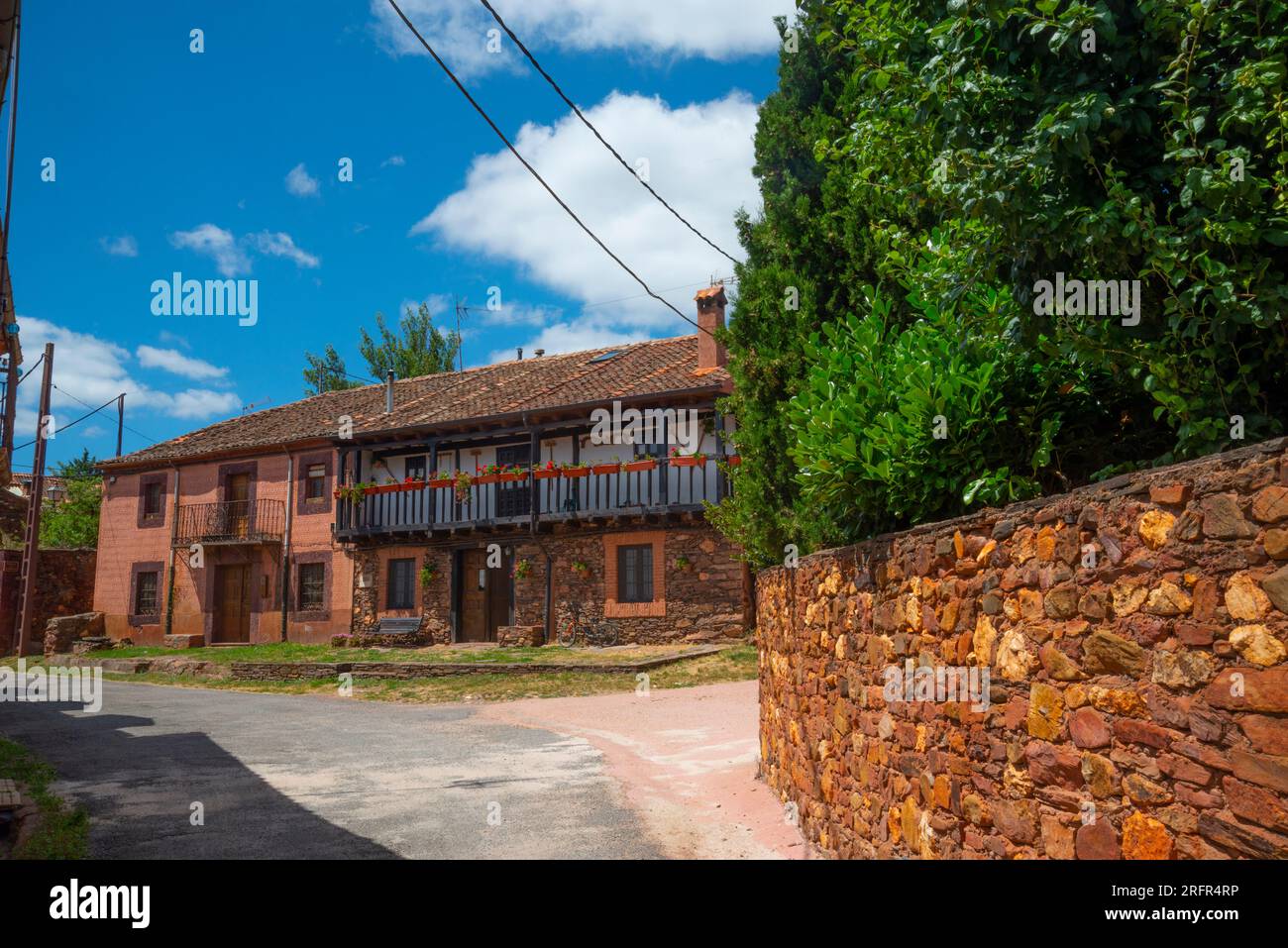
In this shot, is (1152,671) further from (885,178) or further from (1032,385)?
(885,178)

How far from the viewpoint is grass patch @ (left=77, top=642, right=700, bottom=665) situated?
18766mm

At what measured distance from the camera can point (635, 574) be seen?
21266 mm

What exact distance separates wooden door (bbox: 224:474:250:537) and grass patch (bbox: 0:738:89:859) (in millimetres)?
17743

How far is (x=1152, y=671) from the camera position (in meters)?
2.96

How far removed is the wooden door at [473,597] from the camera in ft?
77.9

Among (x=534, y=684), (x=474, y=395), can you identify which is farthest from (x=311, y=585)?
(x=534, y=684)

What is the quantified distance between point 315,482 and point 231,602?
4.53m

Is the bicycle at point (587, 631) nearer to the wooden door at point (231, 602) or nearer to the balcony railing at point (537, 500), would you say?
the balcony railing at point (537, 500)

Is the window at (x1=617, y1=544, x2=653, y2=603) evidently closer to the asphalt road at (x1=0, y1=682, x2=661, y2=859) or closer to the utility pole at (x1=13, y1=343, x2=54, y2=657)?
the asphalt road at (x1=0, y1=682, x2=661, y2=859)

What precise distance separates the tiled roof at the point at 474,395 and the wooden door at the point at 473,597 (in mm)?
3370

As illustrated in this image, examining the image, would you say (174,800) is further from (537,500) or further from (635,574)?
(537,500)

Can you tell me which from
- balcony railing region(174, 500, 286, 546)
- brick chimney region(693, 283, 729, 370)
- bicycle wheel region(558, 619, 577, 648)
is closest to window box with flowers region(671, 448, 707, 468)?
brick chimney region(693, 283, 729, 370)

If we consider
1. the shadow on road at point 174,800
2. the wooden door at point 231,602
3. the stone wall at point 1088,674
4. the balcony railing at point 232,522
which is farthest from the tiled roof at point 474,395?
the stone wall at point 1088,674
